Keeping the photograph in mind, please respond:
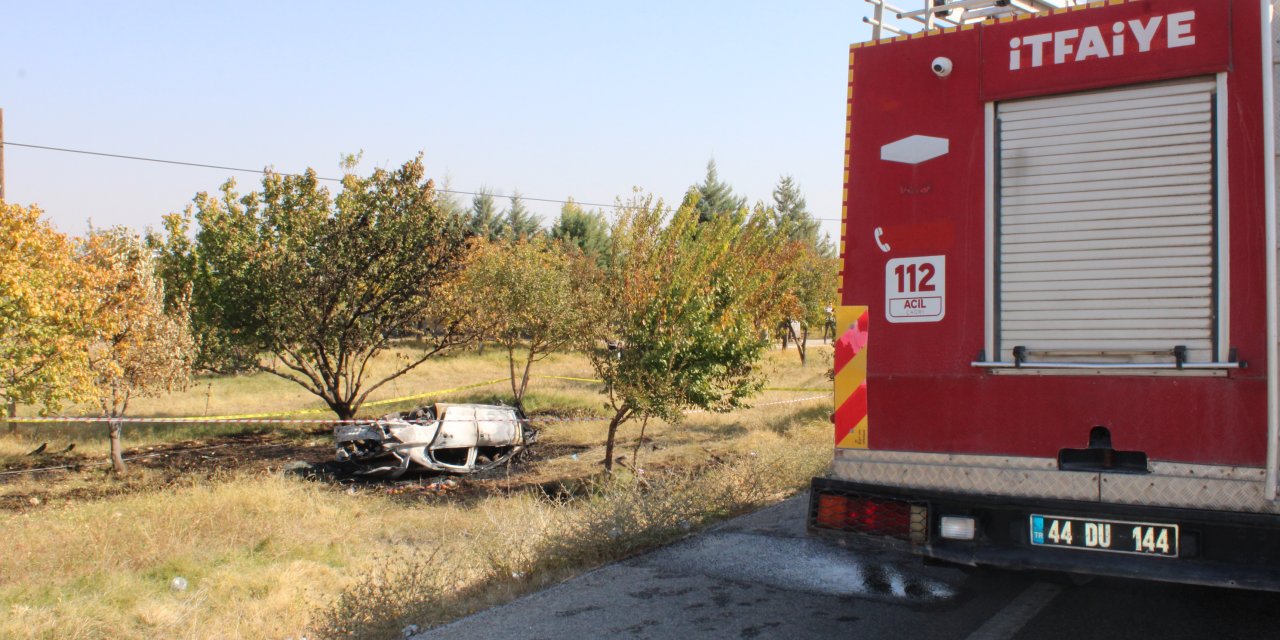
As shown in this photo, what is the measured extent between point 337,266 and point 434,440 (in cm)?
535

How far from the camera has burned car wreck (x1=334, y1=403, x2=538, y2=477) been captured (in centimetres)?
1617

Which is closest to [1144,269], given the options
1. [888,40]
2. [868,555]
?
[888,40]

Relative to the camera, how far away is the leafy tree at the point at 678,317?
1347 cm

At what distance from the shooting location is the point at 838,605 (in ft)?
16.9

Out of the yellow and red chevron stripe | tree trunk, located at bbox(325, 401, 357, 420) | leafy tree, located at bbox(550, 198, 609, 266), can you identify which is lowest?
tree trunk, located at bbox(325, 401, 357, 420)

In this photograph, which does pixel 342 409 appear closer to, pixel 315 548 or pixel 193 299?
pixel 193 299

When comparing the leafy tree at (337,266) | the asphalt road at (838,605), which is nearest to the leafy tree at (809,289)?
the leafy tree at (337,266)

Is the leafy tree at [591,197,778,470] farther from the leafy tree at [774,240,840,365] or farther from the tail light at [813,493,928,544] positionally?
the leafy tree at [774,240,840,365]

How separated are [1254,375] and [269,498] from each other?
442 inches

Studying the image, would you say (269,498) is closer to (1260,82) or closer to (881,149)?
(881,149)

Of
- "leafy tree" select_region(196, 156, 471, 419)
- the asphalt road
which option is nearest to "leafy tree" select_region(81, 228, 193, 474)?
"leafy tree" select_region(196, 156, 471, 419)

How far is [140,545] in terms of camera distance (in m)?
10.3

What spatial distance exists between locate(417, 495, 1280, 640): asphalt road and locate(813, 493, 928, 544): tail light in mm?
519

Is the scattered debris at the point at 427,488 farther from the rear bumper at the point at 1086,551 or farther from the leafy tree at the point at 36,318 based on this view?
the rear bumper at the point at 1086,551
